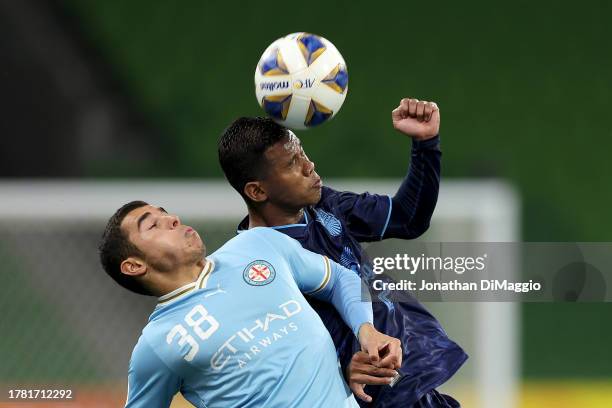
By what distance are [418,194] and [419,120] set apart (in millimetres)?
232

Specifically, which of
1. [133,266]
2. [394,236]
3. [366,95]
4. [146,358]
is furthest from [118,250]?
[366,95]

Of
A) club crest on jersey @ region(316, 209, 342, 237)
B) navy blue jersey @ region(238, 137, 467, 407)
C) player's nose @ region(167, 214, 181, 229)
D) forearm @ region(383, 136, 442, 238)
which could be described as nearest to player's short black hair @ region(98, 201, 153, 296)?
player's nose @ region(167, 214, 181, 229)

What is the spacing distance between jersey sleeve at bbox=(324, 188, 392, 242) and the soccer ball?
0.28m

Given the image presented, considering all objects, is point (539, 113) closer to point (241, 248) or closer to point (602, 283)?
point (602, 283)

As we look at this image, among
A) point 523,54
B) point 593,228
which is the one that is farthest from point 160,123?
point 593,228

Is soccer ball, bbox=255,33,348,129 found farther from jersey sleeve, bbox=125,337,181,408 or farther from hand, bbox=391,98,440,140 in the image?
jersey sleeve, bbox=125,337,181,408

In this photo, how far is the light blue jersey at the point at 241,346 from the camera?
3.04 meters

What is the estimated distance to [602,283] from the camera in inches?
182

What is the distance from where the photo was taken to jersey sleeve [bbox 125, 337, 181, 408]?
305cm

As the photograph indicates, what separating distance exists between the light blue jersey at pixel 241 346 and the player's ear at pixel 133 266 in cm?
10

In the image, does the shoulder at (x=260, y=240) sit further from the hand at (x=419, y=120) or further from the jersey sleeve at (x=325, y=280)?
the hand at (x=419, y=120)

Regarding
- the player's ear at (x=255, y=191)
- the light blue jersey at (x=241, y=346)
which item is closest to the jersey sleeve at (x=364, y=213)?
the player's ear at (x=255, y=191)

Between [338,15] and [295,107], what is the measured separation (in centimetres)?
612

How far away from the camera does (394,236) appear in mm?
3508
